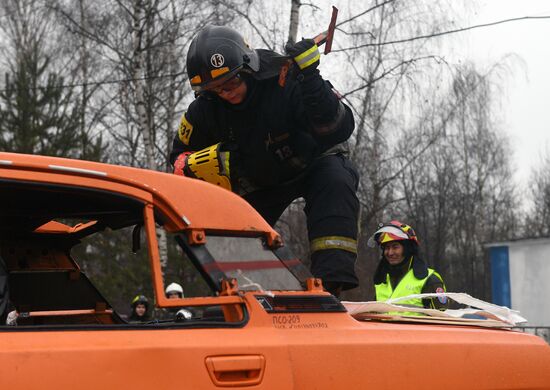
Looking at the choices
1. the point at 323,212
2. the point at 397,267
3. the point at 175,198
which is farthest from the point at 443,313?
the point at 397,267

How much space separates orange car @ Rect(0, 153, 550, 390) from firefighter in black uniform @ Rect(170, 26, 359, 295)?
724 millimetres

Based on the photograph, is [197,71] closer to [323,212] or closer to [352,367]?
[323,212]

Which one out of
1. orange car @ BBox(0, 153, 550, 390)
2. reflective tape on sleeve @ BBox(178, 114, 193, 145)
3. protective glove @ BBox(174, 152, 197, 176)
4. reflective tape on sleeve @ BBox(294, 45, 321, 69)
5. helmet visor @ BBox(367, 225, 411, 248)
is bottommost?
orange car @ BBox(0, 153, 550, 390)

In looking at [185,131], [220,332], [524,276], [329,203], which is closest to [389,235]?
[185,131]

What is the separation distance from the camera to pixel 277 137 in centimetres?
400

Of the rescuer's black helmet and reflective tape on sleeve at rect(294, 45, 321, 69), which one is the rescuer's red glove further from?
reflective tape on sleeve at rect(294, 45, 321, 69)

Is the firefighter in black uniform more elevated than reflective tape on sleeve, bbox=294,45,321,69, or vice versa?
reflective tape on sleeve, bbox=294,45,321,69

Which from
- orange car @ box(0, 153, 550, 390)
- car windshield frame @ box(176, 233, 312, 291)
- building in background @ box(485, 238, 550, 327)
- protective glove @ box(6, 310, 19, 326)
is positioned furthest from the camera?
building in background @ box(485, 238, 550, 327)

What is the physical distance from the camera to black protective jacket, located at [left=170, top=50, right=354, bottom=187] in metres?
3.93

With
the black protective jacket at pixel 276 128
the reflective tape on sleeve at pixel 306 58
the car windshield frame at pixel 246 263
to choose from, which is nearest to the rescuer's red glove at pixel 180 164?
the black protective jacket at pixel 276 128

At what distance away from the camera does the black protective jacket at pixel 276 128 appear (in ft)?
12.9

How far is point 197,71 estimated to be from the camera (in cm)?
378

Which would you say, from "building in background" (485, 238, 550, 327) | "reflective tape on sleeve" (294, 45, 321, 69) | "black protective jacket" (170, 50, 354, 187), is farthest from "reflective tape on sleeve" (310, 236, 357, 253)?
"building in background" (485, 238, 550, 327)

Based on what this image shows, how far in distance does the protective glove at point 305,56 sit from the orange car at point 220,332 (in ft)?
3.48
